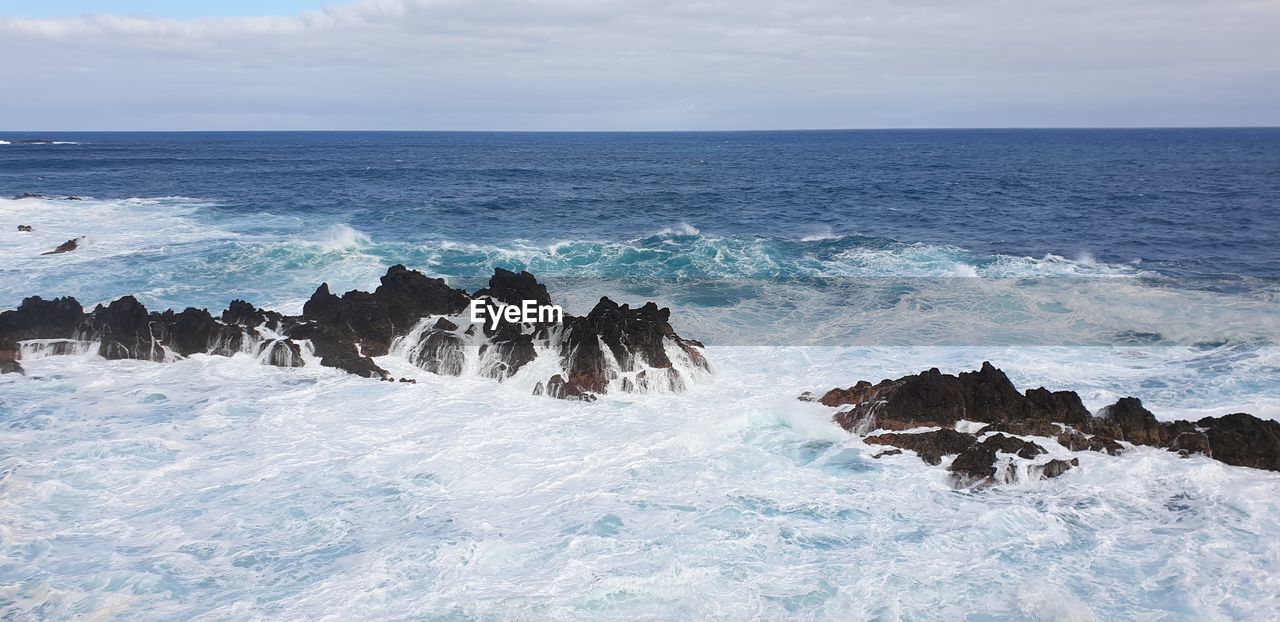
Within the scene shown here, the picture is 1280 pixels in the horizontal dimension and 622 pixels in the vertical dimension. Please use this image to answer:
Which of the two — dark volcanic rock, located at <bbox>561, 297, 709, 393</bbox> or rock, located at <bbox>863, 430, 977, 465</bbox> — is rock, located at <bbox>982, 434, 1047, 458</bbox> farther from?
dark volcanic rock, located at <bbox>561, 297, 709, 393</bbox>

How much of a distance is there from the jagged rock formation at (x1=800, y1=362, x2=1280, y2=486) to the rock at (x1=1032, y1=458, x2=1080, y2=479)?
16 millimetres

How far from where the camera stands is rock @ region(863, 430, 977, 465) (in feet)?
47.3

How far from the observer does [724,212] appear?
157ft

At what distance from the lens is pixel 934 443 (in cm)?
1459

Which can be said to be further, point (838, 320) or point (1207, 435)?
point (838, 320)

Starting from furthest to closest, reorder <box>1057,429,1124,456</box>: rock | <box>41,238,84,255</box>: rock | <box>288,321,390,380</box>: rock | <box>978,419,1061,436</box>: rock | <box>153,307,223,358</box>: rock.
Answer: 1. <box>41,238,84,255</box>: rock
2. <box>153,307,223,358</box>: rock
3. <box>288,321,390,380</box>: rock
4. <box>978,419,1061,436</box>: rock
5. <box>1057,429,1124,456</box>: rock

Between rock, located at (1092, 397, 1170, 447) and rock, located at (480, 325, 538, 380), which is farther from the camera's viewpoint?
rock, located at (480, 325, 538, 380)

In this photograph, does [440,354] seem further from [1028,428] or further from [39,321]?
[1028,428]

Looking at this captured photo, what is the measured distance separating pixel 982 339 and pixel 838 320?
407 centimetres

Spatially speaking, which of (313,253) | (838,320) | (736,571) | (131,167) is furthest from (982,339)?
(131,167)

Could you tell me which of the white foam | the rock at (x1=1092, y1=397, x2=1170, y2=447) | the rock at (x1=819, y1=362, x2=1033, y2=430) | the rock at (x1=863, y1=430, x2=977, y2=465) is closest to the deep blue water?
the rock at (x1=1092, y1=397, x2=1170, y2=447)

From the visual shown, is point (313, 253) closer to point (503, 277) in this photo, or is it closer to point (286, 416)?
point (503, 277)

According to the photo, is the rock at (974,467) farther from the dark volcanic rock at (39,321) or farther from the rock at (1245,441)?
the dark volcanic rock at (39,321)

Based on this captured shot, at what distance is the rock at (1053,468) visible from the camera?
1355 centimetres
